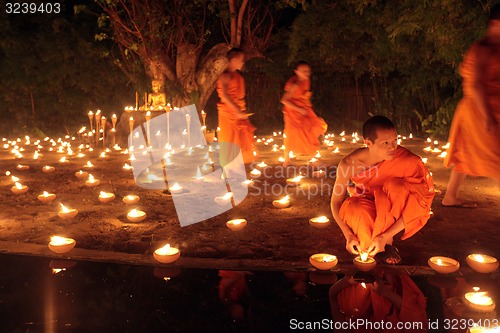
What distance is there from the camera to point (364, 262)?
3.14 metres

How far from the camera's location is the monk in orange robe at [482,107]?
3912mm

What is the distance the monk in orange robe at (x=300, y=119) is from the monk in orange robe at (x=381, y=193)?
142 inches

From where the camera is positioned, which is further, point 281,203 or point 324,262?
point 281,203

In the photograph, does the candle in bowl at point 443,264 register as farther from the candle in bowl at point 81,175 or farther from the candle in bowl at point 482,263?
the candle in bowl at point 81,175

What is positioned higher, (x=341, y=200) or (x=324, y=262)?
(x=341, y=200)

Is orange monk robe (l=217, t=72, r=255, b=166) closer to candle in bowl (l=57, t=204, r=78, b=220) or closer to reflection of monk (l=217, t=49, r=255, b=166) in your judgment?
reflection of monk (l=217, t=49, r=255, b=166)

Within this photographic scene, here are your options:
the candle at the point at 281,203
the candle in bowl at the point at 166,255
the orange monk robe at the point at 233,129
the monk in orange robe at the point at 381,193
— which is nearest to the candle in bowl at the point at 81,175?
the orange monk robe at the point at 233,129

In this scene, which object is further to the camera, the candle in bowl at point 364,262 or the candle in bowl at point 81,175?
the candle in bowl at point 81,175

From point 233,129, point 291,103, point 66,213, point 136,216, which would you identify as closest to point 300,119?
point 291,103

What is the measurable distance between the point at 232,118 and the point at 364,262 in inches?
138

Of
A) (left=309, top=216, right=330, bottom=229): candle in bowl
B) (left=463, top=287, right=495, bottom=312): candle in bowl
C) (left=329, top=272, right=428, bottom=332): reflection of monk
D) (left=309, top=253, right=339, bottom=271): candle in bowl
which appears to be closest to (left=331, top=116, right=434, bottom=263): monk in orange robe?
(left=309, top=253, right=339, bottom=271): candle in bowl

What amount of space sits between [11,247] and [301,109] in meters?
4.35

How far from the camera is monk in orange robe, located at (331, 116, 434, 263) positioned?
3184mm

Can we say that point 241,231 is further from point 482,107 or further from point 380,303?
point 482,107
